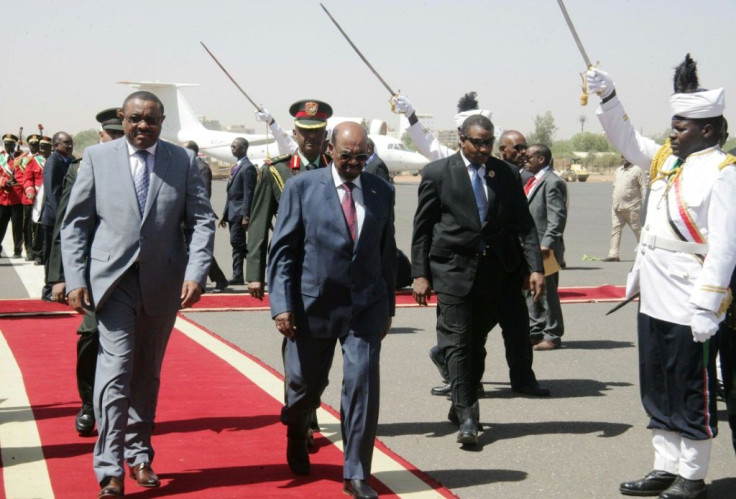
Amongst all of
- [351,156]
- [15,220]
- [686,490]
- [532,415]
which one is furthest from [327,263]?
[15,220]

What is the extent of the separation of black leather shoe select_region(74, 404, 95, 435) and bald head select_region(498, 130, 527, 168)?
4478 millimetres

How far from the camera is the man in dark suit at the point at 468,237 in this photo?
7.46 meters

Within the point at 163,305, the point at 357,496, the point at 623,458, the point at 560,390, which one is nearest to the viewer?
the point at 357,496

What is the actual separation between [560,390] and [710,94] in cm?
359

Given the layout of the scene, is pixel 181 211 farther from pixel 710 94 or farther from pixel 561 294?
pixel 561 294

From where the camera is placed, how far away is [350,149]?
5.88 m

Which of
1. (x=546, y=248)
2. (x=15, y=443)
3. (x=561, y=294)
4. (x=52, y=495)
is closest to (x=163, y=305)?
(x=52, y=495)

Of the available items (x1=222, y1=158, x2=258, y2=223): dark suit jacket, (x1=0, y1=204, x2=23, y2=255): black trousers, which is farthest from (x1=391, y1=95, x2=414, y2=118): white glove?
(x1=0, y1=204, x2=23, y2=255): black trousers

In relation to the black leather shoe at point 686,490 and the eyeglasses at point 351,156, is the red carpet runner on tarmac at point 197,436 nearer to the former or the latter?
the black leather shoe at point 686,490

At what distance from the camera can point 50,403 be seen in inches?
317

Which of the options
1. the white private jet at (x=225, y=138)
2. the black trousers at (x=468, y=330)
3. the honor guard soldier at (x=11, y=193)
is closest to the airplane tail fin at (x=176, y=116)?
the white private jet at (x=225, y=138)

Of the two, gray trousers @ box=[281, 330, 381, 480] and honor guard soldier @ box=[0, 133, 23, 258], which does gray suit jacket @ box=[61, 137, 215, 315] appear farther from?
honor guard soldier @ box=[0, 133, 23, 258]

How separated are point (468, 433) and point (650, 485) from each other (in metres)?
1.32

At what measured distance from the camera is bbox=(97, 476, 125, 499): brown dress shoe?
18.4 feet
